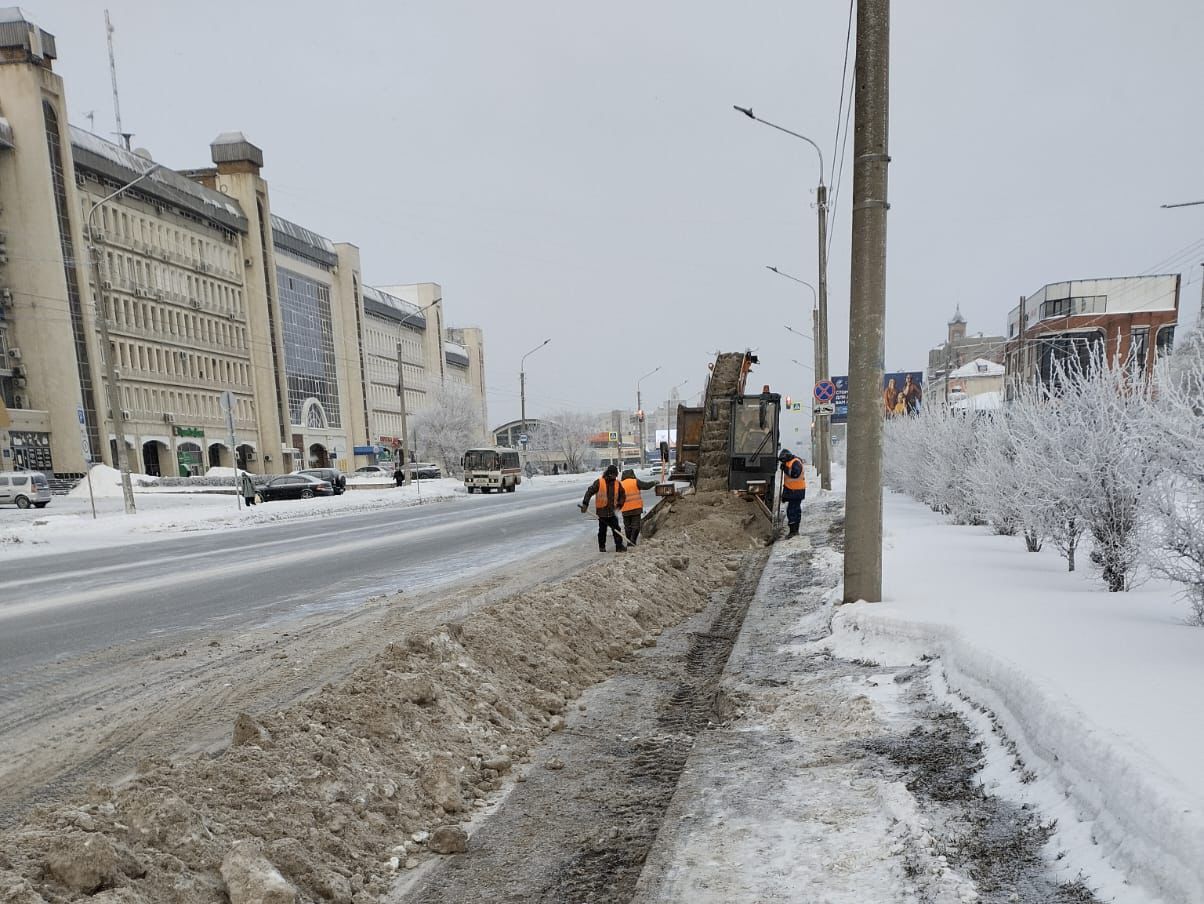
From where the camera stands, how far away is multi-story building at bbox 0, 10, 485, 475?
4647 centimetres

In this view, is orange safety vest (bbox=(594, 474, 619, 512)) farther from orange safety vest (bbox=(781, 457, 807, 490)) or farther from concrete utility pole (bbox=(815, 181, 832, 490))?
concrete utility pole (bbox=(815, 181, 832, 490))

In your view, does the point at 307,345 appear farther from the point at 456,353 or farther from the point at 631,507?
the point at 631,507

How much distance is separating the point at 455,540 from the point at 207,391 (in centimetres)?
5356

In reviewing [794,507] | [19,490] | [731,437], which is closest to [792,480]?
[794,507]

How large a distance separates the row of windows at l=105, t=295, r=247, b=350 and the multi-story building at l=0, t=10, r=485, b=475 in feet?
0.39

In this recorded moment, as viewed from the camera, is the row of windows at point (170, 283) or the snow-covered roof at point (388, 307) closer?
the row of windows at point (170, 283)

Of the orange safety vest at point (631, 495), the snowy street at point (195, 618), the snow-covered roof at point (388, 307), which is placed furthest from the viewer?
the snow-covered roof at point (388, 307)

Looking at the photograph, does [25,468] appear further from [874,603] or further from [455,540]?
[874,603]

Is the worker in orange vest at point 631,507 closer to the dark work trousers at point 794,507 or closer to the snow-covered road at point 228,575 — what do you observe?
the snow-covered road at point 228,575

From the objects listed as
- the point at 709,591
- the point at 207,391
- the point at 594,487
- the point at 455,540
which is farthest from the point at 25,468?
the point at 709,591

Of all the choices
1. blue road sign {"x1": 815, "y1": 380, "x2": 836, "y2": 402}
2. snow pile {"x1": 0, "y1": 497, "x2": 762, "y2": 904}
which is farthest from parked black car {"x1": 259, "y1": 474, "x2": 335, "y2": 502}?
snow pile {"x1": 0, "y1": 497, "x2": 762, "y2": 904}

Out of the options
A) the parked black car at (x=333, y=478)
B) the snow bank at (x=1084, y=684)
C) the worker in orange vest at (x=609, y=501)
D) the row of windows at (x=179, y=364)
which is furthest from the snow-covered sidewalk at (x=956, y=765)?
the row of windows at (x=179, y=364)

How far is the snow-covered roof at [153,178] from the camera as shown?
50.3 metres

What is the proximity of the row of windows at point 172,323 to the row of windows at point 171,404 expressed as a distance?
14.5 ft
